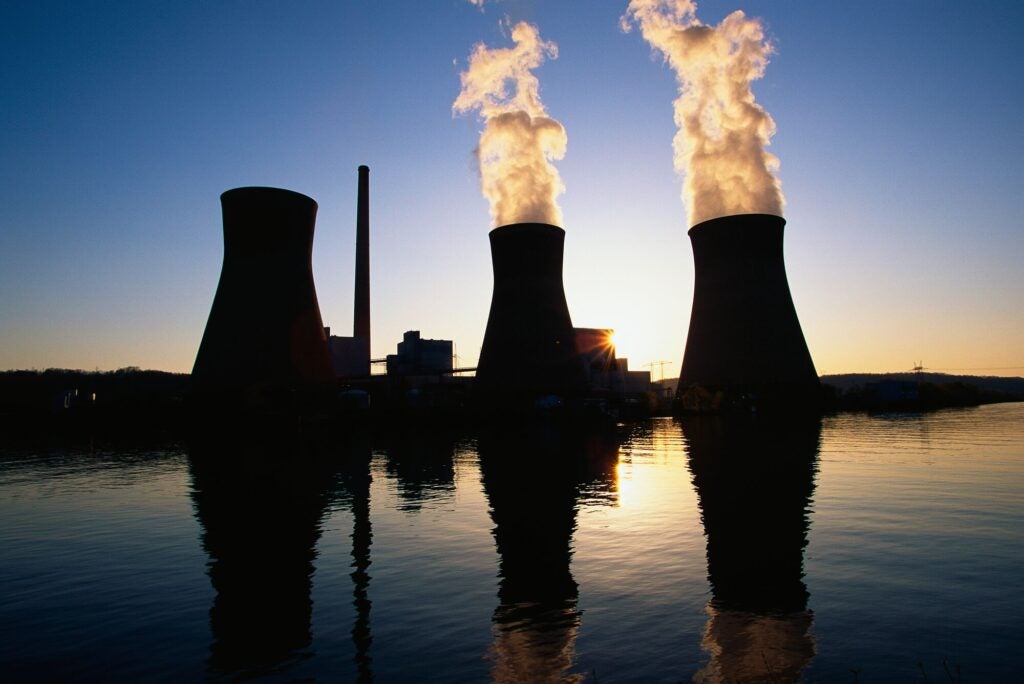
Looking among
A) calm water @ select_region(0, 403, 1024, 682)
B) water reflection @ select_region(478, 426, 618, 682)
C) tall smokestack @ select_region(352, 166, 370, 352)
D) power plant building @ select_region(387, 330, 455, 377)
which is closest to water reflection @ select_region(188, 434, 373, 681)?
calm water @ select_region(0, 403, 1024, 682)

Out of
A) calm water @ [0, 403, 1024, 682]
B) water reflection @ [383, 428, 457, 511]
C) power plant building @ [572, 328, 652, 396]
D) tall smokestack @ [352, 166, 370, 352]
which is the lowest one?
water reflection @ [383, 428, 457, 511]

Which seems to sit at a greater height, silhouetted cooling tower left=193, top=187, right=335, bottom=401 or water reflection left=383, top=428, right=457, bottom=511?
silhouetted cooling tower left=193, top=187, right=335, bottom=401

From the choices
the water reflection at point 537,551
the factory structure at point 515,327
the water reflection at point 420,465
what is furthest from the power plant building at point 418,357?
the water reflection at point 537,551

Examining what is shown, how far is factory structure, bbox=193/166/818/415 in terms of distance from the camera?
34.1m

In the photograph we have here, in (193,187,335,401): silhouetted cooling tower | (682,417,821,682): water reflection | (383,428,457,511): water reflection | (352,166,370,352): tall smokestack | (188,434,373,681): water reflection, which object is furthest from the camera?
(352,166,370,352): tall smokestack

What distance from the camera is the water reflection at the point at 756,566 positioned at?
4.99 meters

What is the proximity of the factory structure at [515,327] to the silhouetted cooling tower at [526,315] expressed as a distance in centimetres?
8

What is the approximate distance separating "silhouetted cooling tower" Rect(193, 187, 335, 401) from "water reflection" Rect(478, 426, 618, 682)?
17423mm

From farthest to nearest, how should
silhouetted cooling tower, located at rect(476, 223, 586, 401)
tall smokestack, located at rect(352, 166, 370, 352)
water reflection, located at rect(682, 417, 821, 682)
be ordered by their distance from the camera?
1. tall smokestack, located at rect(352, 166, 370, 352)
2. silhouetted cooling tower, located at rect(476, 223, 586, 401)
3. water reflection, located at rect(682, 417, 821, 682)

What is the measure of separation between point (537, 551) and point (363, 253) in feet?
152

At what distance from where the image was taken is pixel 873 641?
5.32m

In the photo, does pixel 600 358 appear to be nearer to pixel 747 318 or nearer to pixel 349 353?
pixel 349 353

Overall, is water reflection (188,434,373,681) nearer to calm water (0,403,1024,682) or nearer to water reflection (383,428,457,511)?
calm water (0,403,1024,682)

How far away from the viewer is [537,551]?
8.57 m
